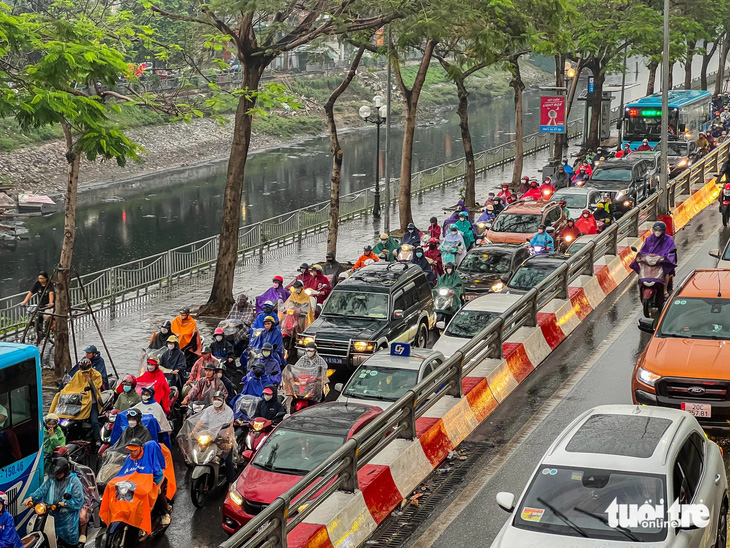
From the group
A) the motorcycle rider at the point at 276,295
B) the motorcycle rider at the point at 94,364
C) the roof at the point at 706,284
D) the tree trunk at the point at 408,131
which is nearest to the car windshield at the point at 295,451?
the motorcycle rider at the point at 94,364

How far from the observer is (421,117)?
309ft

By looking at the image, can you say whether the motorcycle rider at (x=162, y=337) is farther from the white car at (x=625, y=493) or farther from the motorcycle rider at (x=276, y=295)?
the white car at (x=625, y=493)

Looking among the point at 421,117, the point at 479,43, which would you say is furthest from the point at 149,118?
the point at 479,43

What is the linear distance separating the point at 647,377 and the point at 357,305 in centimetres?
879

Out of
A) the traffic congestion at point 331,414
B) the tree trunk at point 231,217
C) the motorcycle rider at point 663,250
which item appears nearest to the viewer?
the traffic congestion at point 331,414

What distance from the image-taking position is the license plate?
39.0ft

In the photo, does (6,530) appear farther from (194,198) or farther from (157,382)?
(194,198)

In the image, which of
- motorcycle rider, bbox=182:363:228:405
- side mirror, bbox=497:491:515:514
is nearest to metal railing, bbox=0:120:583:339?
motorcycle rider, bbox=182:363:228:405

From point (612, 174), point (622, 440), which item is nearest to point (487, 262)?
point (612, 174)

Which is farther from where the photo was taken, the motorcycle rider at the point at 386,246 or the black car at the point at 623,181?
the black car at the point at 623,181

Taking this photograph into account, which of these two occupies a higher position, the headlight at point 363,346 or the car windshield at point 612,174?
the car windshield at point 612,174

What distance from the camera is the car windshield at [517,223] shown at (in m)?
28.5

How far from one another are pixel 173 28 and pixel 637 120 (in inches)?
1638

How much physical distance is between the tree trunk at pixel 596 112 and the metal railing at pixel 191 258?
6.85 m
